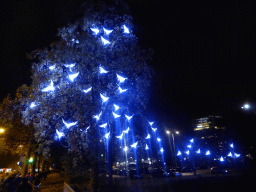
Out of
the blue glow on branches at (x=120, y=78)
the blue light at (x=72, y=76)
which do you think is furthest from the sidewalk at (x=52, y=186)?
the blue glow on branches at (x=120, y=78)

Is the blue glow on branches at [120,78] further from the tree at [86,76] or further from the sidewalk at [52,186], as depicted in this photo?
the sidewalk at [52,186]

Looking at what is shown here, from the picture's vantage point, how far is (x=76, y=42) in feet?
28.8

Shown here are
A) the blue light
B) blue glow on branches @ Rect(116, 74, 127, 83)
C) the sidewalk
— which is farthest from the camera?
the sidewalk

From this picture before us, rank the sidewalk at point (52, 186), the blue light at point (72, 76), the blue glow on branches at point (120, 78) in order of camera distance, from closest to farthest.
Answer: the blue light at point (72, 76) → the blue glow on branches at point (120, 78) → the sidewalk at point (52, 186)

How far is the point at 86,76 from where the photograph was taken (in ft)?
27.8

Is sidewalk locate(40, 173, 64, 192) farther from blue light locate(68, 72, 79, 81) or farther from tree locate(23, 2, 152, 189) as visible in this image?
blue light locate(68, 72, 79, 81)

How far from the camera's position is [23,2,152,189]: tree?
8.14 m

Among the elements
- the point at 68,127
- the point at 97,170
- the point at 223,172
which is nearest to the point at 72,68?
the point at 68,127

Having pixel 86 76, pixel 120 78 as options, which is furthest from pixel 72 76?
pixel 120 78

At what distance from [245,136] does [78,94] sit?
3309 cm

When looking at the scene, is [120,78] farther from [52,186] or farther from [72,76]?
[52,186]

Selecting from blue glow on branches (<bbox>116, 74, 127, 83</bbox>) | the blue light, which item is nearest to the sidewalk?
the blue light

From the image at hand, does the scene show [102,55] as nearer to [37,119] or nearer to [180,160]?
[37,119]

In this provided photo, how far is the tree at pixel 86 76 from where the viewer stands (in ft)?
26.7
